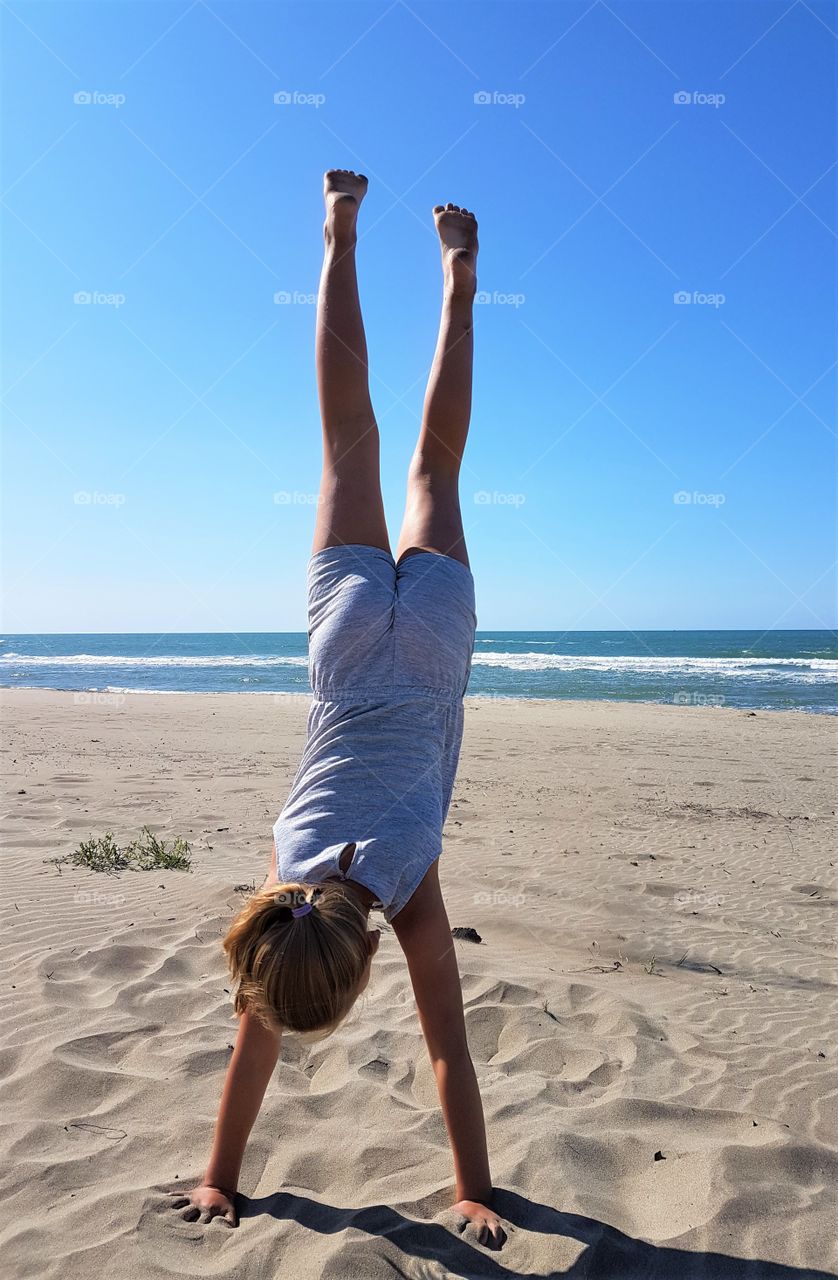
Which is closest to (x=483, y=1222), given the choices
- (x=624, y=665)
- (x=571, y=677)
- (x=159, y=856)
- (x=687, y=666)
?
(x=159, y=856)

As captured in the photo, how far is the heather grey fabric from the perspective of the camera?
91.5 inches

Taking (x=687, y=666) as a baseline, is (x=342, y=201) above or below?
above

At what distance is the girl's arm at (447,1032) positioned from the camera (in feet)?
7.82

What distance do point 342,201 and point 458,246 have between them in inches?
20.6

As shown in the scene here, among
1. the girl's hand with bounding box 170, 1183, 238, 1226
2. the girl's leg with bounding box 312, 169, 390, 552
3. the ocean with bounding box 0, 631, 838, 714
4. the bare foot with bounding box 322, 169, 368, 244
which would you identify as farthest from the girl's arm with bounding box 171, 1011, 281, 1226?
the ocean with bounding box 0, 631, 838, 714

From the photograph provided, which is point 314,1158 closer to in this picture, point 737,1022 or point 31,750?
point 737,1022

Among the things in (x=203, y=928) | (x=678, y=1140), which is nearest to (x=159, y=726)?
(x=203, y=928)

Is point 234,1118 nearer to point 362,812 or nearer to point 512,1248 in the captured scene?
point 512,1248

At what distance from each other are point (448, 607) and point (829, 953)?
4.14m

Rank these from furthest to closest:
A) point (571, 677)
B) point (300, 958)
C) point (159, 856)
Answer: point (571, 677) → point (159, 856) → point (300, 958)

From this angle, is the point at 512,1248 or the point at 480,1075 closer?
the point at 512,1248

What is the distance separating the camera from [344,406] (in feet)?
9.77

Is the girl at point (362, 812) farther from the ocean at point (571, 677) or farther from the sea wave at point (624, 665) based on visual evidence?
the sea wave at point (624, 665)

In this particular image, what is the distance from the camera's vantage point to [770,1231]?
2529 mm
